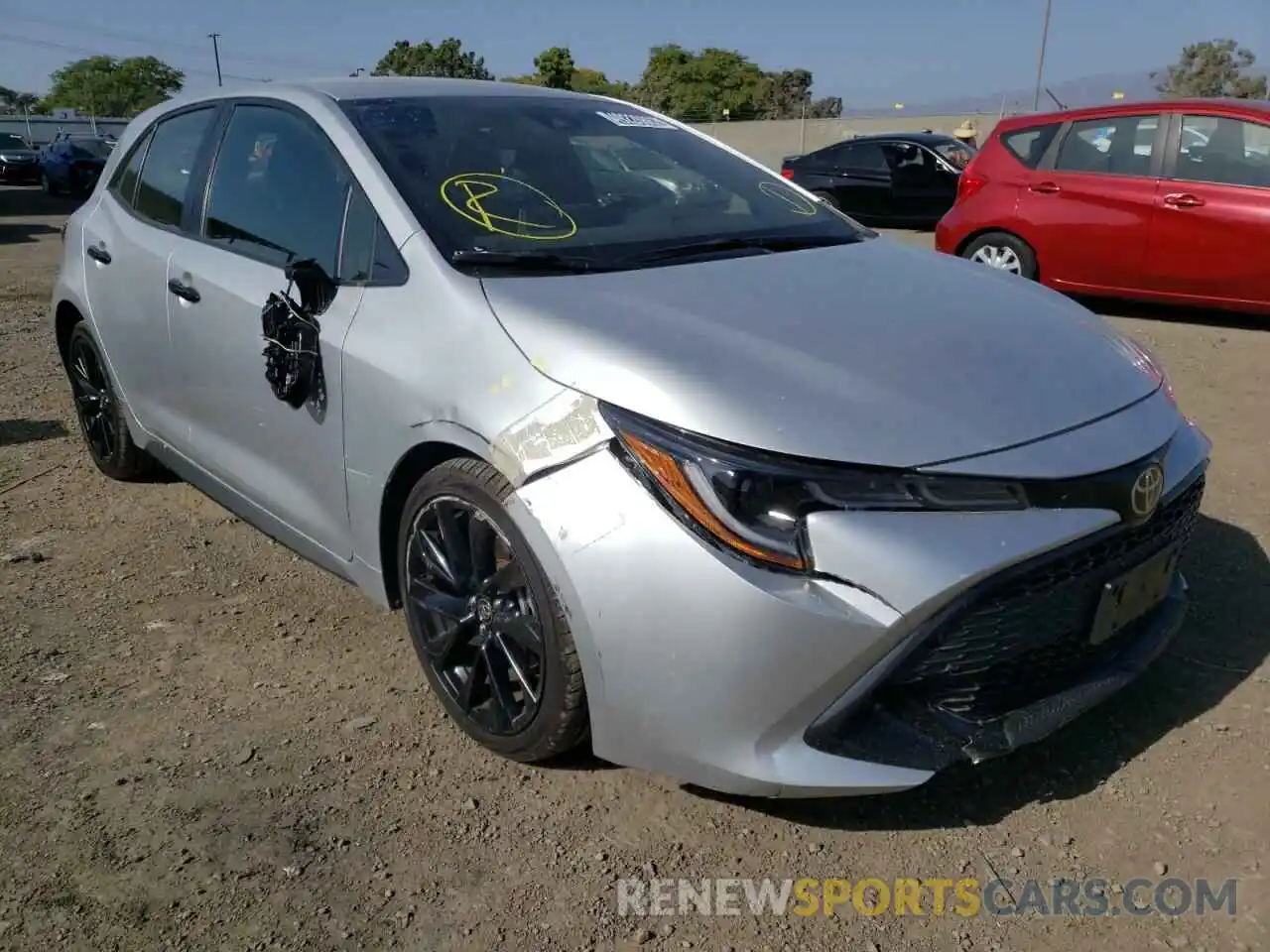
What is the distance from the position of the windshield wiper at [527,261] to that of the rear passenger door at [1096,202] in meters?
5.79

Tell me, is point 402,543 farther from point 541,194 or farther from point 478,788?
point 541,194

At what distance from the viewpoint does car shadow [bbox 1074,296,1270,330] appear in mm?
7477

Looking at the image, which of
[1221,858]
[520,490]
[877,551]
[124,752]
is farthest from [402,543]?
[1221,858]

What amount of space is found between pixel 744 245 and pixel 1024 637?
1356mm

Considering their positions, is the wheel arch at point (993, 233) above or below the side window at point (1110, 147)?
below

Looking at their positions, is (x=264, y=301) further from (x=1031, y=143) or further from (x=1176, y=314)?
(x=1176, y=314)

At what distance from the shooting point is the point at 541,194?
299 centimetres

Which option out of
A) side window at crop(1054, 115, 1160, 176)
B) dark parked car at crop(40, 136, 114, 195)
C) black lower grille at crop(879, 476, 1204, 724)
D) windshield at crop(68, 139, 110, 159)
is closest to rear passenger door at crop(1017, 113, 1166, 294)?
side window at crop(1054, 115, 1160, 176)

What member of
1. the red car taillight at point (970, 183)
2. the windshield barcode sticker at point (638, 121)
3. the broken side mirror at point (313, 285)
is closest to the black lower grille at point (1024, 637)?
the broken side mirror at point (313, 285)

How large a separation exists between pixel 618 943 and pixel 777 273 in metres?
1.63

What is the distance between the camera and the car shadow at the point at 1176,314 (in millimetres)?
7477

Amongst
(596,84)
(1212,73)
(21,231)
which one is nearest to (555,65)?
(596,84)

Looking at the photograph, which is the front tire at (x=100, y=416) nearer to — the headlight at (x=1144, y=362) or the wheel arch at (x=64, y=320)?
the wheel arch at (x=64, y=320)

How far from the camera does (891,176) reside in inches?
533
